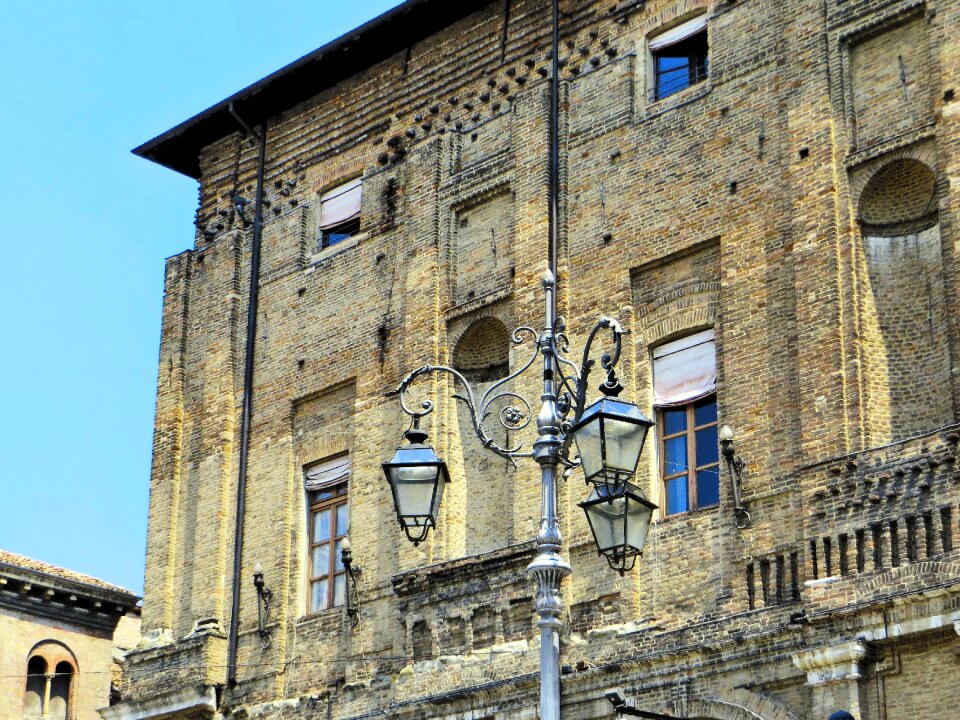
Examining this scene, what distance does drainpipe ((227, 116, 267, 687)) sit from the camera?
2522cm

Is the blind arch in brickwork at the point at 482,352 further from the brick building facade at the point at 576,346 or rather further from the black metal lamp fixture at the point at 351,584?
the black metal lamp fixture at the point at 351,584

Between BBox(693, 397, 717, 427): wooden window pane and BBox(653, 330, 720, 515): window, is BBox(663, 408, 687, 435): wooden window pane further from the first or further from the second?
BBox(693, 397, 717, 427): wooden window pane

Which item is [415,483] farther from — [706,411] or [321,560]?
[321,560]

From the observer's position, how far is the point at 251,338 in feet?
87.8

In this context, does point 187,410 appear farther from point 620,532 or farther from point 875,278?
point 620,532

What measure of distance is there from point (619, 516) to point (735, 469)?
652cm

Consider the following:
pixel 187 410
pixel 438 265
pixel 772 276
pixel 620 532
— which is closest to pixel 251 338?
pixel 187 410

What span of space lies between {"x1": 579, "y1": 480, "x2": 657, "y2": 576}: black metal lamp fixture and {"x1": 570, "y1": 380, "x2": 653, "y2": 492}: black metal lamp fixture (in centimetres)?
9

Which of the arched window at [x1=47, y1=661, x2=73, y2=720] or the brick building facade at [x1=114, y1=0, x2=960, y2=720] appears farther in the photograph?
the arched window at [x1=47, y1=661, x2=73, y2=720]

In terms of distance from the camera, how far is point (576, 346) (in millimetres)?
22547

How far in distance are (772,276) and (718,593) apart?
133 inches

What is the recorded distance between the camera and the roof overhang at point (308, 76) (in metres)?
25.7

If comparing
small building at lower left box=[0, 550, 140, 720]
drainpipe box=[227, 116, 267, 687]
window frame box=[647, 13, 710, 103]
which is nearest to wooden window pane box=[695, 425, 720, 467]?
window frame box=[647, 13, 710, 103]

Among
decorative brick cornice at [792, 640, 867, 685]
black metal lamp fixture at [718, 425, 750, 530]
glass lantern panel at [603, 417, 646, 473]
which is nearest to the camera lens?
glass lantern panel at [603, 417, 646, 473]
